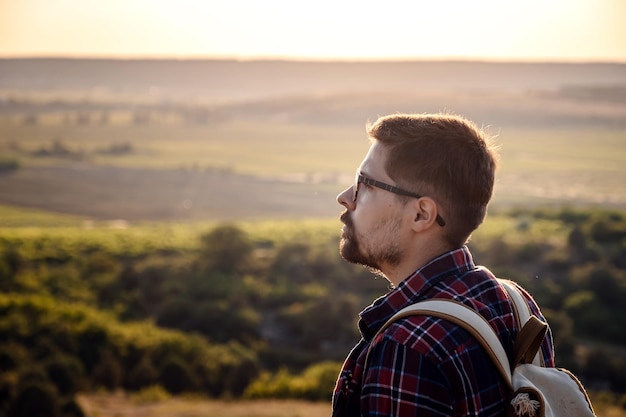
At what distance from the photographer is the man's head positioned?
2.36m

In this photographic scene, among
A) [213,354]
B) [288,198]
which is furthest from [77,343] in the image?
[288,198]

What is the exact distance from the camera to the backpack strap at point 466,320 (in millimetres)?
2105

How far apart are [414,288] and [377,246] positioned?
0.68 feet

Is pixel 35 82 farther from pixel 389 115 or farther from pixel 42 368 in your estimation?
pixel 389 115

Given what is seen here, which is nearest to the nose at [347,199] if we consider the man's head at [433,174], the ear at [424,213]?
the man's head at [433,174]

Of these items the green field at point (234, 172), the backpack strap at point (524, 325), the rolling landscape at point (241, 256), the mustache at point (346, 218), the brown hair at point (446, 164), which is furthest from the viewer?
the green field at point (234, 172)

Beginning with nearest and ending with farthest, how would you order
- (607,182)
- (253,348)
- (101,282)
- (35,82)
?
1. (253,348)
2. (101,282)
3. (607,182)
4. (35,82)

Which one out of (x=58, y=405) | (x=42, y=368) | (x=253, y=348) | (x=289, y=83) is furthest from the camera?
(x=289, y=83)

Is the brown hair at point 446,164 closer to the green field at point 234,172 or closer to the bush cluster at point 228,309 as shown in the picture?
the bush cluster at point 228,309

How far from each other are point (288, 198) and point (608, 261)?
50886 millimetres

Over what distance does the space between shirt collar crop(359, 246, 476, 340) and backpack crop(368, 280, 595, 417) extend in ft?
0.45

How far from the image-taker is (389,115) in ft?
8.13

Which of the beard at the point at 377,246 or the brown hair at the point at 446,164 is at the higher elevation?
the brown hair at the point at 446,164

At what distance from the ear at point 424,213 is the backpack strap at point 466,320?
0.29 meters
